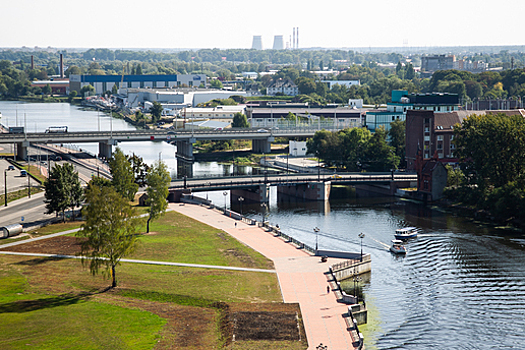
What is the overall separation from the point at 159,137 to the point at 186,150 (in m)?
8.81

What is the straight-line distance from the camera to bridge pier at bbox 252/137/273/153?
592ft

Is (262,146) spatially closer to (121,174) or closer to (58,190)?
(121,174)

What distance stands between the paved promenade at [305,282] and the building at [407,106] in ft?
247

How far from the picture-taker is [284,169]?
A: 502 feet

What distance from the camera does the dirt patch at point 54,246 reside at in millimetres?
79688

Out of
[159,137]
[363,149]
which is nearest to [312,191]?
[363,149]

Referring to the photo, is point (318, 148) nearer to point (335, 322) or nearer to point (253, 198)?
point (253, 198)

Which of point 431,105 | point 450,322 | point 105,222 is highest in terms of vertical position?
point 431,105

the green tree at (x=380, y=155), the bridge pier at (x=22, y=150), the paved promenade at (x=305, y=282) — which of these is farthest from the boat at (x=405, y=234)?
the bridge pier at (x=22, y=150)

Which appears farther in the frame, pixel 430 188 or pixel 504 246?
pixel 430 188

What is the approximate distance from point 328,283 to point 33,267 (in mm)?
31685

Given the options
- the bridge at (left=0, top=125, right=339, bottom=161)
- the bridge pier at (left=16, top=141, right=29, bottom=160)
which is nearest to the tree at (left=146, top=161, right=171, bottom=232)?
the bridge pier at (left=16, top=141, right=29, bottom=160)

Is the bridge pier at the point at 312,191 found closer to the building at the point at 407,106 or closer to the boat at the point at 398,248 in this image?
the boat at the point at 398,248

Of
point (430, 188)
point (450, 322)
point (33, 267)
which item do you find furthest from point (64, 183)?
point (430, 188)
